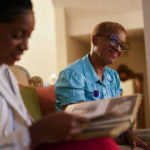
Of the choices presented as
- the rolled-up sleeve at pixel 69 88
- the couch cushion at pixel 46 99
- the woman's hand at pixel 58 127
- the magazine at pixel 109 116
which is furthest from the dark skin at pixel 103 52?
the woman's hand at pixel 58 127

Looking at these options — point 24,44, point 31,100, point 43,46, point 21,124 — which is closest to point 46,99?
point 31,100

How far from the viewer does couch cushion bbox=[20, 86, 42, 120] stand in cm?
147

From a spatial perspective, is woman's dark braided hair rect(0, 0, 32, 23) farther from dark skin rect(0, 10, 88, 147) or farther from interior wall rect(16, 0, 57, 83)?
interior wall rect(16, 0, 57, 83)

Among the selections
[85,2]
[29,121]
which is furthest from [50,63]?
[29,121]

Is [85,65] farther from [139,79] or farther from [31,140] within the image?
[139,79]

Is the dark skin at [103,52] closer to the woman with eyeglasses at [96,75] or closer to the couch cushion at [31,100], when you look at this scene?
the woman with eyeglasses at [96,75]

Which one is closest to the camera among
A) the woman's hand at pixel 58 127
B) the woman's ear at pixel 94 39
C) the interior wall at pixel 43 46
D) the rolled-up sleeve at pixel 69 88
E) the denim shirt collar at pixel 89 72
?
the woman's hand at pixel 58 127

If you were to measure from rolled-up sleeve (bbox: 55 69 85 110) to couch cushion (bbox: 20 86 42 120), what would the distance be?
0.40 ft

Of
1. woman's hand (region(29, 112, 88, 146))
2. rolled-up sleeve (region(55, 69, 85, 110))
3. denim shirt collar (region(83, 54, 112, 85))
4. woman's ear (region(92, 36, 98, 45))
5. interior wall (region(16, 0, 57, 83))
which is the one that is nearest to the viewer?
woman's hand (region(29, 112, 88, 146))

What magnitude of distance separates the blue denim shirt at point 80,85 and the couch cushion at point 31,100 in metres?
0.11

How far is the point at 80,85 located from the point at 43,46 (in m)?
4.78

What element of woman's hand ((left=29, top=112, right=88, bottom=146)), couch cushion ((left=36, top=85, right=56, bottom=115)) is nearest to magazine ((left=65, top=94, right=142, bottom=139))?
woman's hand ((left=29, top=112, right=88, bottom=146))

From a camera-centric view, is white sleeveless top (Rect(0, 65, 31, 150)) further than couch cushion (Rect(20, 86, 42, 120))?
No

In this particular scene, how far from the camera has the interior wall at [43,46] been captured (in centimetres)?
601
